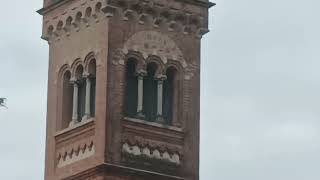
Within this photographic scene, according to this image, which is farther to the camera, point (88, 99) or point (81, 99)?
point (81, 99)

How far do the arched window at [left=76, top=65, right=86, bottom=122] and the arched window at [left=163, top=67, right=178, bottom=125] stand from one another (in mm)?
2575

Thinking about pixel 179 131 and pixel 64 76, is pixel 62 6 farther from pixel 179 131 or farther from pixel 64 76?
pixel 179 131

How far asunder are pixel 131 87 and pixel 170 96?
1.57 meters

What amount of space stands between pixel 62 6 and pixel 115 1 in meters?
2.73

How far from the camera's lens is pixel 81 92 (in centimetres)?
5231

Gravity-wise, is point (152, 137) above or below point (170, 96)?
below

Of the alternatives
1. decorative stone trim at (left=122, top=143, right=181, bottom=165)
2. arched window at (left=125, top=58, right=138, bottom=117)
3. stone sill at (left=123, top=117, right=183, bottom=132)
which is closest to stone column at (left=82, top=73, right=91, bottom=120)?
arched window at (left=125, top=58, right=138, bottom=117)

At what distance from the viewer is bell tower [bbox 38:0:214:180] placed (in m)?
50.6

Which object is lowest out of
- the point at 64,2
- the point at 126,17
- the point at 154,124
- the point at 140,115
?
the point at 154,124

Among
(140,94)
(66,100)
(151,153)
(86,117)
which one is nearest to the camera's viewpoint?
(151,153)

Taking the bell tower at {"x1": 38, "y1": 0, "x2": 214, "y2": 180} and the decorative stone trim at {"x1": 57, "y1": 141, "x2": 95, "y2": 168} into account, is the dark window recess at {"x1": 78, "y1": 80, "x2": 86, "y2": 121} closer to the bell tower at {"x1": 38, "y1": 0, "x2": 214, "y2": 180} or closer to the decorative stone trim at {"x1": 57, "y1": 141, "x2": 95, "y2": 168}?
the bell tower at {"x1": 38, "y1": 0, "x2": 214, "y2": 180}

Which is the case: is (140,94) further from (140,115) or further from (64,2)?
(64,2)

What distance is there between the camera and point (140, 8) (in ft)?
170

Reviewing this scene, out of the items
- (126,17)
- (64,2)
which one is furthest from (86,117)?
(64,2)
